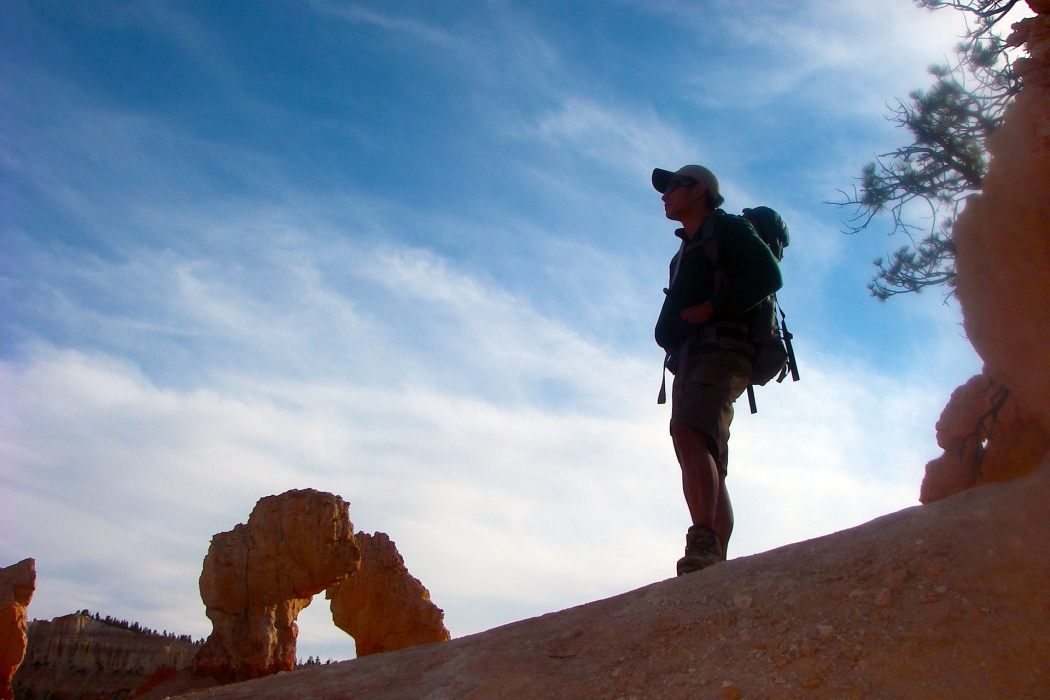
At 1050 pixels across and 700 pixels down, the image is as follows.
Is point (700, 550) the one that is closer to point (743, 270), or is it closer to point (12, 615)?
point (743, 270)

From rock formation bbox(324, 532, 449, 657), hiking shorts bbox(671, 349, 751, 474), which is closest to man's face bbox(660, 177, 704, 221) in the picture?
hiking shorts bbox(671, 349, 751, 474)

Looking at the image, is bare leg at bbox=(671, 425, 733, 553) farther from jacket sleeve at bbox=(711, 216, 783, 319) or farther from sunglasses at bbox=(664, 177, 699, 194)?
sunglasses at bbox=(664, 177, 699, 194)

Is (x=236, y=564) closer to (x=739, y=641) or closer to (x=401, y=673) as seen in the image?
(x=401, y=673)

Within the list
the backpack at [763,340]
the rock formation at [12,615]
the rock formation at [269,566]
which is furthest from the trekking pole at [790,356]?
the rock formation at [12,615]

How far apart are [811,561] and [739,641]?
0.58 m

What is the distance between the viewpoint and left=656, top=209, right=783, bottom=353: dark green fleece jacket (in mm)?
3791

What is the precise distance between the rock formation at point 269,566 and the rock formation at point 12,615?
2.53 metres

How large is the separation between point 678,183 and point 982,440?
2.00m

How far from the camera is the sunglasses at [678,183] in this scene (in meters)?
4.42

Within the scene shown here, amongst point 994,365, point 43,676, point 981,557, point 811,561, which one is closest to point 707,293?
point 994,365

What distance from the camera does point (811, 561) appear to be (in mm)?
2803

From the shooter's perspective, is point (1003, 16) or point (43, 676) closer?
point (1003, 16)

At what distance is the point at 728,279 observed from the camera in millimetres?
3934

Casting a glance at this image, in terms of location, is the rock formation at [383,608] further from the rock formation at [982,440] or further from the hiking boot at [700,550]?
the rock formation at [982,440]
